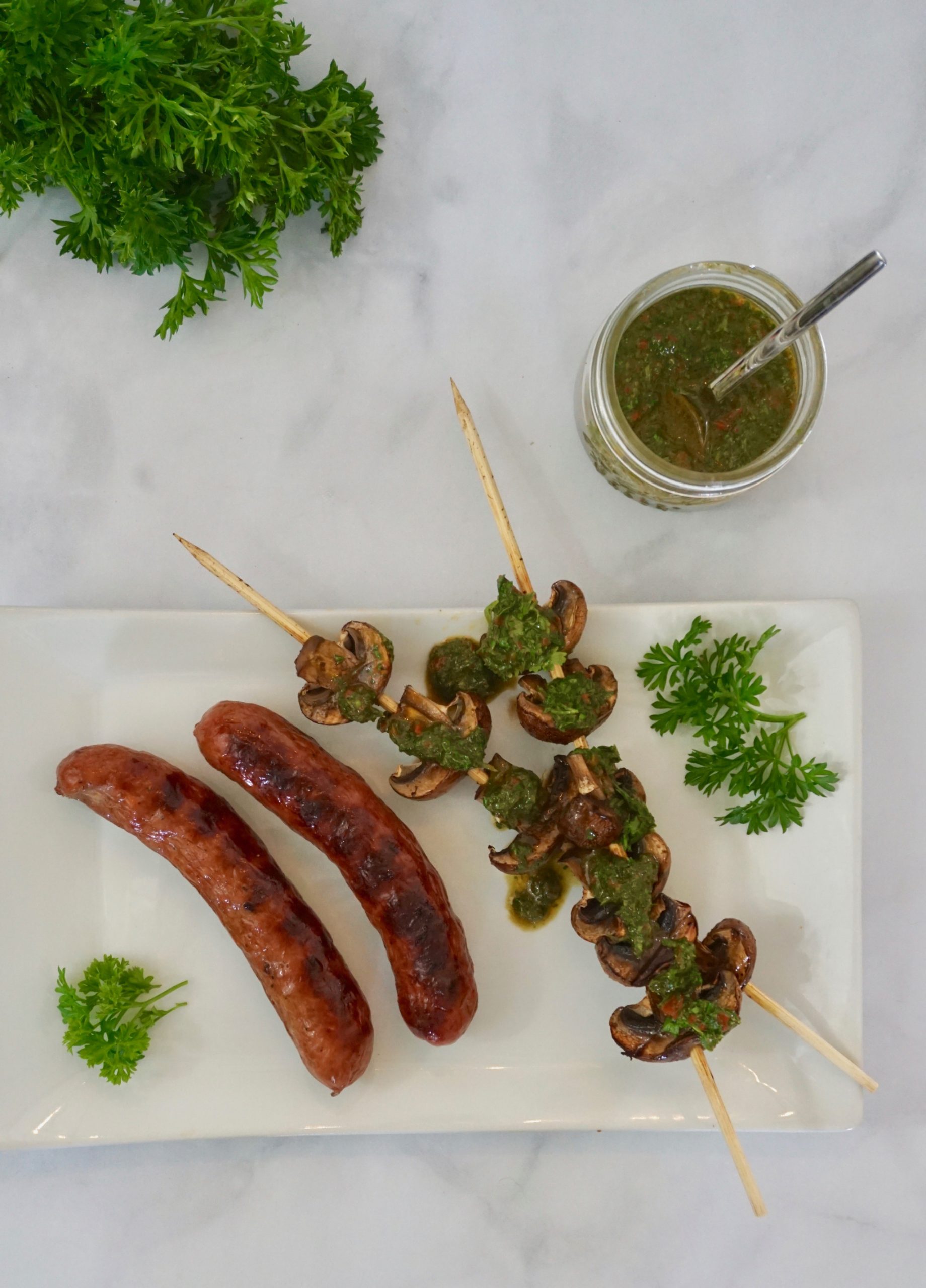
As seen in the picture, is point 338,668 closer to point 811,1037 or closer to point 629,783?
point 629,783

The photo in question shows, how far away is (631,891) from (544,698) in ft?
1.69

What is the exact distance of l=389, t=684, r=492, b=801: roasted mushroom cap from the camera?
7.96 feet

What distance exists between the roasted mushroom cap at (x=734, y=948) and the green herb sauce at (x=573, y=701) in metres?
0.64

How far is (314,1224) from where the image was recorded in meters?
2.83

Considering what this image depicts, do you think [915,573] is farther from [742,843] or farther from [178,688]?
[178,688]

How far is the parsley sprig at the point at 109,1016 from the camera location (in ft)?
8.37

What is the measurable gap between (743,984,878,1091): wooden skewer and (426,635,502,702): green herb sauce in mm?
1029

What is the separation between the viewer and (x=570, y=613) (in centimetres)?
242

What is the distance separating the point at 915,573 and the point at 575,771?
1.31 m

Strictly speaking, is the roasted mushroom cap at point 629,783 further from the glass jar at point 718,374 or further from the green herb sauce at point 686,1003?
the glass jar at point 718,374

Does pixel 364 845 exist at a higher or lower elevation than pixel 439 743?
lower

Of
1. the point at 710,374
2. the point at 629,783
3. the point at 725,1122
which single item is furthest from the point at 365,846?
the point at 710,374

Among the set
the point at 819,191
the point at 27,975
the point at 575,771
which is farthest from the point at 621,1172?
the point at 819,191

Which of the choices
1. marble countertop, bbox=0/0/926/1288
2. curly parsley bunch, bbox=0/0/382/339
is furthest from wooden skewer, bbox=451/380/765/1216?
curly parsley bunch, bbox=0/0/382/339
